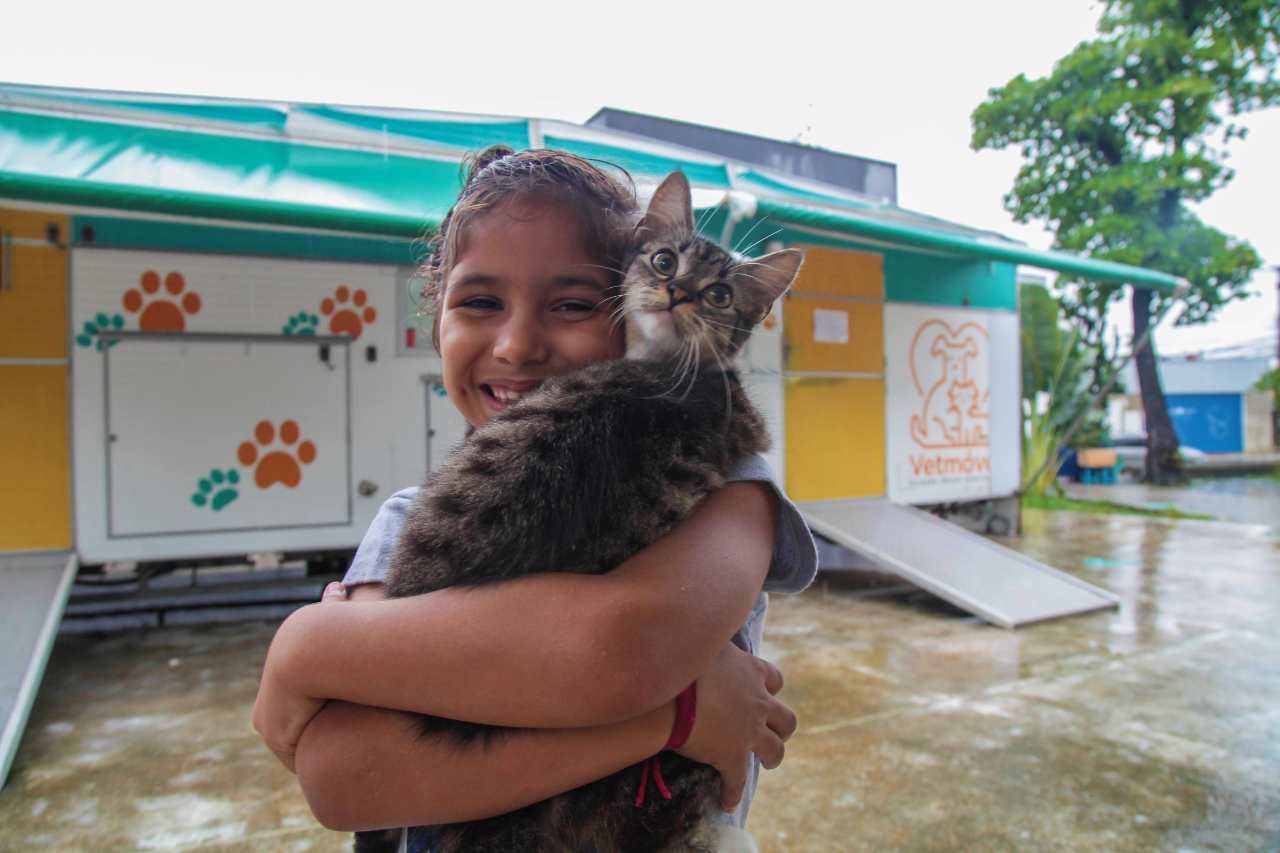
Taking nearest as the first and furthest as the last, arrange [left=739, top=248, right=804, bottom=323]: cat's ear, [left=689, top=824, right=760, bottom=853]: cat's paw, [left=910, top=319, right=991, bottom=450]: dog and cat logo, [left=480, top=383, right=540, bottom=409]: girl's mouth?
[left=689, top=824, right=760, bottom=853]: cat's paw
[left=480, top=383, right=540, bottom=409]: girl's mouth
[left=739, top=248, right=804, bottom=323]: cat's ear
[left=910, top=319, right=991, bottom=450]: dog and cat logo

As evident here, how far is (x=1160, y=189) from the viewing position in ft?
34.1

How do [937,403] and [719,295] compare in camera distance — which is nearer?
[719,295]

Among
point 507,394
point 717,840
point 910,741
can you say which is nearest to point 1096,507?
point 910,741

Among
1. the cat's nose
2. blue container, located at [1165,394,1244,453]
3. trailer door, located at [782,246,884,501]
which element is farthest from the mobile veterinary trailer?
blue container, located at [1165,394,1244,453]

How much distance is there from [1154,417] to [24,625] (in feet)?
46.2

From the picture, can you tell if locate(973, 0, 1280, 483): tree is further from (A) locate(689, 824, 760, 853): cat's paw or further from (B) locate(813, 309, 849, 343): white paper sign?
(A) locate(689, 824, 760, 853): cat's paw

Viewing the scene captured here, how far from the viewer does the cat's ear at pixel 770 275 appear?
1.27 meters

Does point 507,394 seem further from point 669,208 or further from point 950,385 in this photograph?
point 950,385

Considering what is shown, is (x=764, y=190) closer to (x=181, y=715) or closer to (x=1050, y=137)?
(x=181, y=715)

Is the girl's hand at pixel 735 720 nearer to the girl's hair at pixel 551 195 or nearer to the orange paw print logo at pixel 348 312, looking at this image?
the girl's hair at pixel 551 195

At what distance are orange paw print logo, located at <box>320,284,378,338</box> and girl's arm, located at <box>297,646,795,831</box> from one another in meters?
4.36

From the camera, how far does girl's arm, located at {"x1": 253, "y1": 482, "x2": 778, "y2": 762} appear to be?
2.23 feet

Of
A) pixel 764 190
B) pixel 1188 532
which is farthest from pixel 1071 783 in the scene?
pixel 1188 532

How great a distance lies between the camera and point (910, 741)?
294 cm
